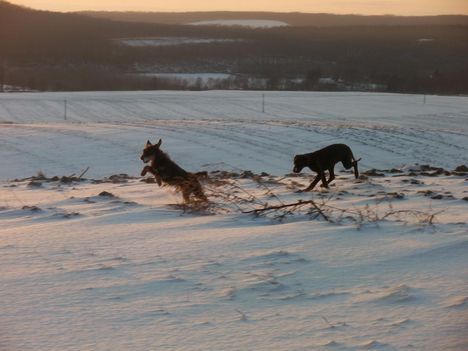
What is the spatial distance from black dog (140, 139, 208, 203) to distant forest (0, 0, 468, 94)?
64.9m

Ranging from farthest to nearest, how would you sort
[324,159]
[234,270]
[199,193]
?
[324,159] → [199,193] → [234,270]

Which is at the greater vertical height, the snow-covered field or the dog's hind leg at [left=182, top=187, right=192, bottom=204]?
the snow-covered field

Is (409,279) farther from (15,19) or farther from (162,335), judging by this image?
(15,19)

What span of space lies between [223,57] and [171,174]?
432 ft

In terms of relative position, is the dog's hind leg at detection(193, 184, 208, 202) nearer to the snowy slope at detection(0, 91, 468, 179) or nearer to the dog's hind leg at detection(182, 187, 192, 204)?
the dog's hind leg at detection(182, 187, 192, 204)

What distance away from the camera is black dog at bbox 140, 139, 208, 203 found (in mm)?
8973

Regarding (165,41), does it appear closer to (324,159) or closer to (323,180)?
(324,159)

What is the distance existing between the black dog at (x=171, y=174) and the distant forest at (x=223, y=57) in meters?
64.9

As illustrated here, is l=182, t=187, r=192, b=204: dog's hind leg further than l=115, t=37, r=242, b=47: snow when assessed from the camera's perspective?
No

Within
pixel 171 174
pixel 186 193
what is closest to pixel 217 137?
pixel 171 174

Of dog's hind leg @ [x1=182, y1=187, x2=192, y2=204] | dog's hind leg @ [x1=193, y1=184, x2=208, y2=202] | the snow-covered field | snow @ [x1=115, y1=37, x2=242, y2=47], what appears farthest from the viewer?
snow @ [x1=115, y1=37, x2=242, y2=47]

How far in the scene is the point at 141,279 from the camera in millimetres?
4820

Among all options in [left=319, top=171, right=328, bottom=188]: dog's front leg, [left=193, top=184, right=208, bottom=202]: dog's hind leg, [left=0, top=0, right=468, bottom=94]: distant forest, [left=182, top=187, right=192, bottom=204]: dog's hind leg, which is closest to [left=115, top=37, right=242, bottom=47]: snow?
[left=0, top=0, right=468, bottom=94]: distant forest

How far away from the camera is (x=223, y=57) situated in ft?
460
